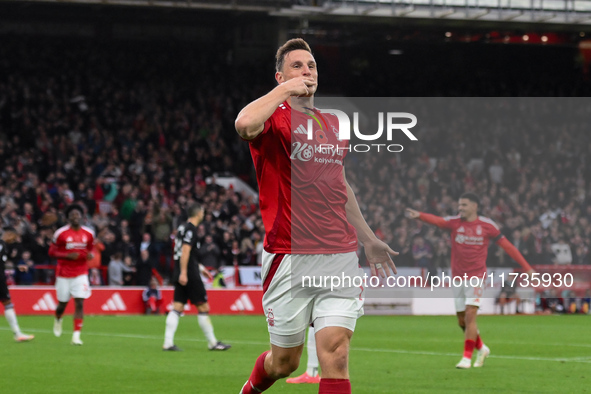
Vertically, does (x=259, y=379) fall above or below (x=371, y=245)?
below

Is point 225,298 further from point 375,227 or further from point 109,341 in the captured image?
point 375,227

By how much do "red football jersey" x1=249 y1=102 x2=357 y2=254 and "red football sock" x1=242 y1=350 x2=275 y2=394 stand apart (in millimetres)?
826

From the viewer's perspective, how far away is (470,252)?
12.0 meters

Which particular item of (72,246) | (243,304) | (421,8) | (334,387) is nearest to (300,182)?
(334,387)

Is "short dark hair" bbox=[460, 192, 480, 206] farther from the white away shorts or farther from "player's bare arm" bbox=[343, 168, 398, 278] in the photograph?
the white away shorts

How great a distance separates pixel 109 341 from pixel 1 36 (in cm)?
2105

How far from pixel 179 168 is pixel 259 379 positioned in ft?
79.6

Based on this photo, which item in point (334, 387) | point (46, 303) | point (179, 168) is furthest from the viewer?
point (179, 168)

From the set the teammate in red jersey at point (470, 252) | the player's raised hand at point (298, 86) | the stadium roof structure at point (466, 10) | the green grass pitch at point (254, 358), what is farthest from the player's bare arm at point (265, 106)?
the stadium roof structure at point (466, 10)

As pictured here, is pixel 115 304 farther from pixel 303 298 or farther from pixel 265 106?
pixel 265 106

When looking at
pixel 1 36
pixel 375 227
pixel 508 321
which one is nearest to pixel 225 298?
pixel 508 321

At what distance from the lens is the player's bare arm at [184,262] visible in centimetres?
1387

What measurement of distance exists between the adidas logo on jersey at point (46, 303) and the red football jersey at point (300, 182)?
17.7 metres

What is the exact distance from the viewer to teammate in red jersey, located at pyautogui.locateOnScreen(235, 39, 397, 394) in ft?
18.7
